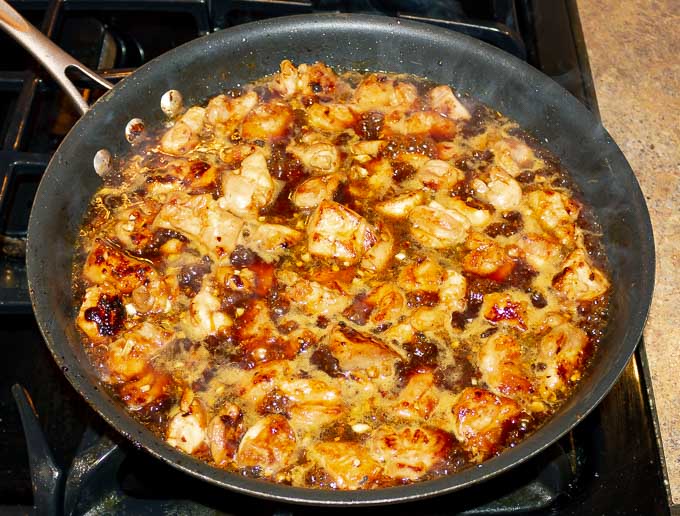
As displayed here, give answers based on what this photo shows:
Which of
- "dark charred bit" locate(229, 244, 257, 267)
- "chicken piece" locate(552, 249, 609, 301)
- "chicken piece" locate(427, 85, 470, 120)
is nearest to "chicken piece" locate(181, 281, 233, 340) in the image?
"dark charred bit" locate(229, 244, 257, 267)

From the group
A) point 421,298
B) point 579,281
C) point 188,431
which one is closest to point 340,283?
point 421,298

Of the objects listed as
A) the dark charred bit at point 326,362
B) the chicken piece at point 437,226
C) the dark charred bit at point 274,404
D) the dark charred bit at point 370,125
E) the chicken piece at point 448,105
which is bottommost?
the dark charred bit at point 274,404

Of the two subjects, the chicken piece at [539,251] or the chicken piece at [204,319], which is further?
the chicken piece at [539,251]

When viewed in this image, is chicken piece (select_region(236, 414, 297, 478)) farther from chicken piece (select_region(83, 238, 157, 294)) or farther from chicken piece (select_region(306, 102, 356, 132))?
chicken piece (select_region(306, 102, 356, 132))

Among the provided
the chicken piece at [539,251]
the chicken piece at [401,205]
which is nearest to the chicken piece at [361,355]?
the chicken piece at [401,205]

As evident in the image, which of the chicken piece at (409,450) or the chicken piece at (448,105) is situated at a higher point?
the chicken piece at (448,105)

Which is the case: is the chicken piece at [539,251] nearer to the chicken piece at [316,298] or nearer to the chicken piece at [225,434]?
the chicken piece at [316,298]

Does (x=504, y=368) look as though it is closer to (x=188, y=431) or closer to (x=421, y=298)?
Answer: (x=421, y=298)

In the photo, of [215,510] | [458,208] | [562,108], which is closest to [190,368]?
[215,510]
